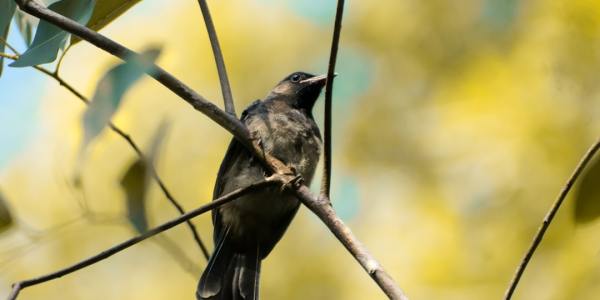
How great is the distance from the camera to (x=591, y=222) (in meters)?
1.81

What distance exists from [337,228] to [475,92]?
5.19 meters

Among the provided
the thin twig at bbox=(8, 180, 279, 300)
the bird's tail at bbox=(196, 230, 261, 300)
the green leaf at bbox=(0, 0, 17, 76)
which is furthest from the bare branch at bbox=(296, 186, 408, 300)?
the bird's tail at bbox=(196, 230, 261, 300)

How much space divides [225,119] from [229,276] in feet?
5.54

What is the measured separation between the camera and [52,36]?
2.43 meters

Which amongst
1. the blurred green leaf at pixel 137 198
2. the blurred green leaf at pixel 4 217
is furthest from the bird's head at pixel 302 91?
the blurred green leaf at pixel 137 198

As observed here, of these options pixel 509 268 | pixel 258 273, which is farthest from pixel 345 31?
pixel 258 273

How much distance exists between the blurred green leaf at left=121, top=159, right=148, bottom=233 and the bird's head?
3.24m

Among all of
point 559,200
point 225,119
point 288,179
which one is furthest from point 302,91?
point 559,200

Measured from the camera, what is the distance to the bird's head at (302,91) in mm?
5055

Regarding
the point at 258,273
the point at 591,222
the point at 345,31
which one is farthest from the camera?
the point at 345,31

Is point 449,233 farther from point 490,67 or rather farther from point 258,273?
point 258,273

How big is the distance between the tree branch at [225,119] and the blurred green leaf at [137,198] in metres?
0.36

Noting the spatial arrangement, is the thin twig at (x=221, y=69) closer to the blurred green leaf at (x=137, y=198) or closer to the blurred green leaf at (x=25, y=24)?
the blurred green leaf at (x=25, y=24)

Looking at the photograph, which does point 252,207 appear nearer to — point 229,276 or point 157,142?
point 229,276
